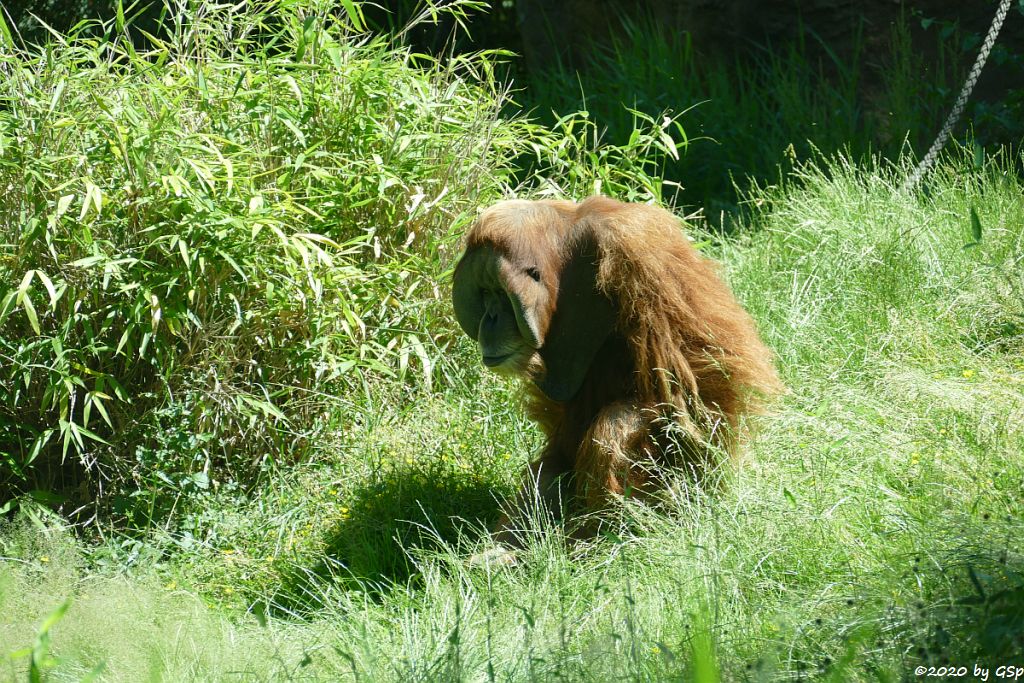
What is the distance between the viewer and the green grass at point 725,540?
2.18 m

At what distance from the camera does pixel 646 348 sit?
295cm

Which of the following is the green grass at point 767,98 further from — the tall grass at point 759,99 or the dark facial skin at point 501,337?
the dark facial skin at point 501,337

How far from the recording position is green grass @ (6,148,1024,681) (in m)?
2.18

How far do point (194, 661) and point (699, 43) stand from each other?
5731 millimetres

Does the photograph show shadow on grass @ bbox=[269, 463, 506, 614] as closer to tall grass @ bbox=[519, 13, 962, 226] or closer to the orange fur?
the orange fur

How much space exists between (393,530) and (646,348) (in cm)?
107

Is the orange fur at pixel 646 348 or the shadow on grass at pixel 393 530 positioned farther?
the shadow on grass at pixel 393 530

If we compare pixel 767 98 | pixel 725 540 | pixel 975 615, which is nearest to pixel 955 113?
pixel 767 98

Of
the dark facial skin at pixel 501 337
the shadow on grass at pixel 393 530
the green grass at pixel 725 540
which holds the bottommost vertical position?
the shadow on grass at pixel 393 530

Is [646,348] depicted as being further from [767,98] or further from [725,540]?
[767,98]

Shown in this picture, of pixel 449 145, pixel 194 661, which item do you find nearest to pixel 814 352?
pixel 449 145

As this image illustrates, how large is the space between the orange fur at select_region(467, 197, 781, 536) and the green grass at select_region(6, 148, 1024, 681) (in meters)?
0.14

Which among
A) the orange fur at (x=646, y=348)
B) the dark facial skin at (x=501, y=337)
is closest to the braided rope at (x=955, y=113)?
the orange fur at (x=646, y=348)

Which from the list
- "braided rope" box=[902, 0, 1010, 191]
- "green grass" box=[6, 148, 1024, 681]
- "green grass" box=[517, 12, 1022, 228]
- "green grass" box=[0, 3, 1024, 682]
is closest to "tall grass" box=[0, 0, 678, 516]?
"green grass" box=[0, 3, 1024, 682]
